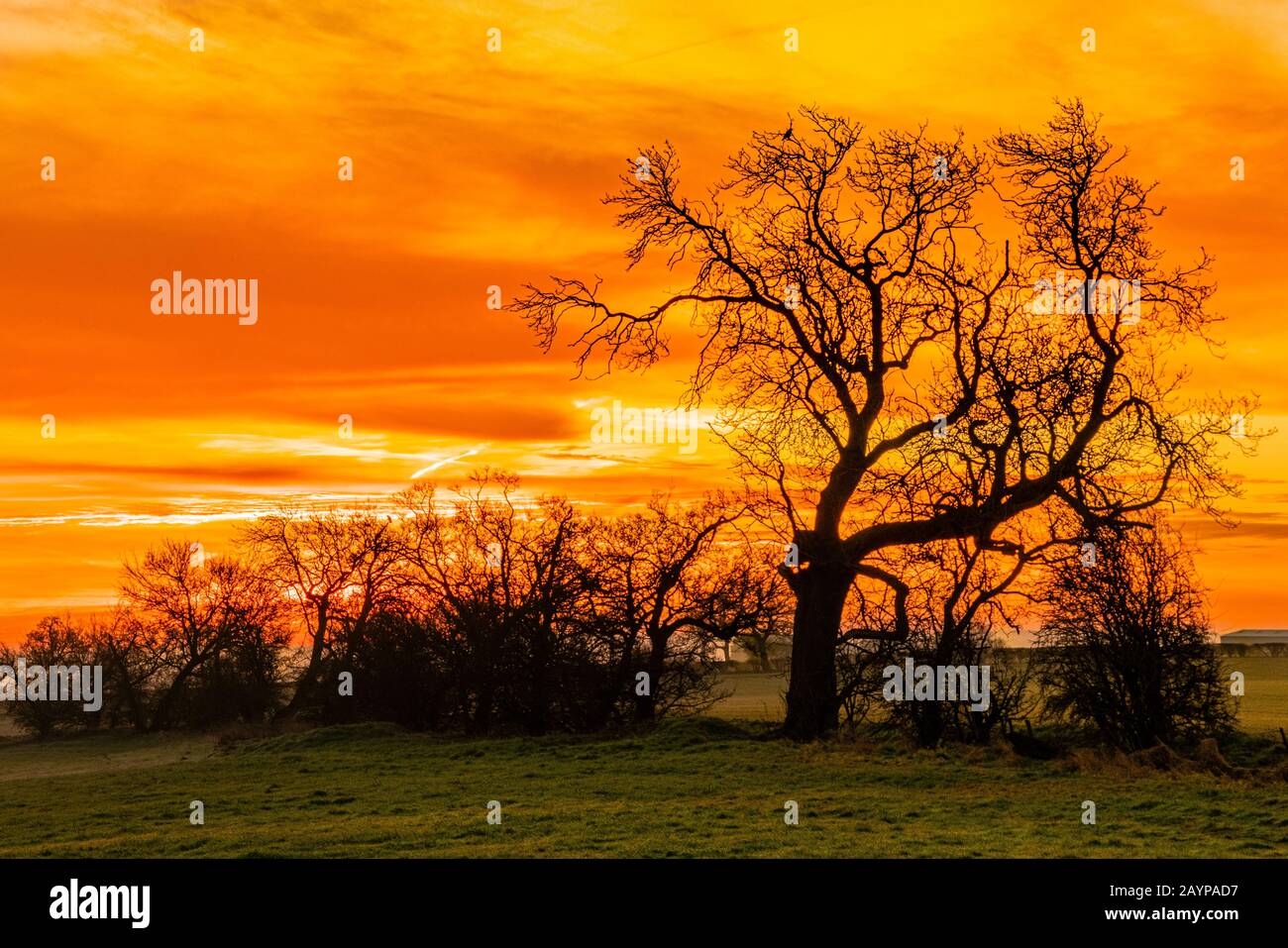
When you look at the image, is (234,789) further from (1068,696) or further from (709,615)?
(1068,696)

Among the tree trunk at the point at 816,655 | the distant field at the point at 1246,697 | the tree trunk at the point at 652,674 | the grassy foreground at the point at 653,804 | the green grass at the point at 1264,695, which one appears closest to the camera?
the grassy foreground at the point at 653,804

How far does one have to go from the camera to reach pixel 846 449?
2900 cm

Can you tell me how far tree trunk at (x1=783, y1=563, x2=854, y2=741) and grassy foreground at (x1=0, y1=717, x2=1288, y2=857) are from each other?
96 cm

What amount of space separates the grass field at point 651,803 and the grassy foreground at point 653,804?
6cm

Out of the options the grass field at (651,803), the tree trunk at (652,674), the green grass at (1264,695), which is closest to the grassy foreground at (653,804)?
the grass field at (651,803)

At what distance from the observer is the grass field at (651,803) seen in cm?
1672

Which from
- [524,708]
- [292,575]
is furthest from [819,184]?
[292,575]

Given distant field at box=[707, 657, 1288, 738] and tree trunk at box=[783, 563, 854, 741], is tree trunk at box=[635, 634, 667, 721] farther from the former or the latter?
tree trunk at box=[783, 563, 854, 741]

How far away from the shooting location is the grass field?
1672 cm

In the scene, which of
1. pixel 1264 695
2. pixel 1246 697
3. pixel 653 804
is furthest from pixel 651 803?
pixel 1264 695

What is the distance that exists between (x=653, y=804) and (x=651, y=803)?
0.16m

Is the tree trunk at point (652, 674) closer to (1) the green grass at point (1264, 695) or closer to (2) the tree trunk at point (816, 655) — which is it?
(2) the tree trunk at point (816, 655)

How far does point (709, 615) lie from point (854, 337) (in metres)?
8.07

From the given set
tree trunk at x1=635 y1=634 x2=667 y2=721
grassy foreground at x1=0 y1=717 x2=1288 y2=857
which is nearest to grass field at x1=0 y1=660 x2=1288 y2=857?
grassy foreground at x1=0 y1=717 x2=1288 y2=857
